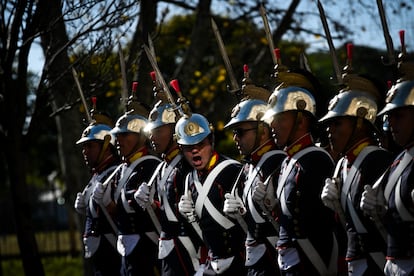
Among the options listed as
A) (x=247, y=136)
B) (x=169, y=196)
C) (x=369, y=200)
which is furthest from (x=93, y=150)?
(x=369, y=200)

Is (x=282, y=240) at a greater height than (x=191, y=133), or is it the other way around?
(x=191, y=133)

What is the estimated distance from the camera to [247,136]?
9.48 meters

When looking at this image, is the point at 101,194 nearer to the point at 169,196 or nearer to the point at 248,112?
the point at 169,196

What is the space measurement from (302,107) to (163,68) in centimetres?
872

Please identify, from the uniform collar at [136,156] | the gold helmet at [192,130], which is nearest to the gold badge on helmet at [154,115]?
the uniform collar at [136,156]

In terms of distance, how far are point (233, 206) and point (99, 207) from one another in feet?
9.75

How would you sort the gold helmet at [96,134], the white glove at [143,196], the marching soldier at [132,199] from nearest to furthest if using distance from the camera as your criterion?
the white glove at [143,196] < the marching soldier at [132,199] < the gold helmet at [96,134]

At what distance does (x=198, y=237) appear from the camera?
33.3ft

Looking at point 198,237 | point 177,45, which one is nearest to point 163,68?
point 177,45

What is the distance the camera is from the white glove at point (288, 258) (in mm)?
8570

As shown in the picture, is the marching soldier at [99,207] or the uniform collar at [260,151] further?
the marching soldier at [99,207]

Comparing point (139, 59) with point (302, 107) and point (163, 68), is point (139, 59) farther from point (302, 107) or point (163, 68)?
point (302, 107)

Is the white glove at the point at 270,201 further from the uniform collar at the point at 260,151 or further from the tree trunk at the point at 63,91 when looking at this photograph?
the tree trunk at the point at 63,91

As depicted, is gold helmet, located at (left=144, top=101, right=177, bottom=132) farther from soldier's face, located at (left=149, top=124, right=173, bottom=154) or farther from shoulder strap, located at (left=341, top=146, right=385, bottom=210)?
shoulder strap, located at (left=341, top=146, right=385, bottom=210)
